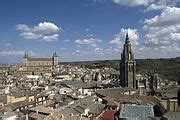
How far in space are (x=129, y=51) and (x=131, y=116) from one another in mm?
46131

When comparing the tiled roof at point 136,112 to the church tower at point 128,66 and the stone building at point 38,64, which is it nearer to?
the church tower at point 128,66

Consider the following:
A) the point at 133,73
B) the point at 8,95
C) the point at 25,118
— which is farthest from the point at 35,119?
the point at 133,73

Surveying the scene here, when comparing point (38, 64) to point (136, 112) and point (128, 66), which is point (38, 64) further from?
point (136, 112)

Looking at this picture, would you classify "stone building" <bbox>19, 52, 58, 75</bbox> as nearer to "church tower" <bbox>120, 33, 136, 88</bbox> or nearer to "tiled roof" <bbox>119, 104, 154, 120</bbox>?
"church tower" <bbox>120, 33, 136, 88</bbox>

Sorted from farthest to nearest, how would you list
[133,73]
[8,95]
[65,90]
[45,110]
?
[133,73], [65,90], [8,95], [45,110]

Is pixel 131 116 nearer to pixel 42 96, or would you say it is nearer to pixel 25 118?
pixel 25 118

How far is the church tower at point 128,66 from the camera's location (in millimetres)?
83188

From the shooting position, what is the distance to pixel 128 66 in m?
83.2

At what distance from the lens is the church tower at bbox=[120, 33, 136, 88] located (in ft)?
273

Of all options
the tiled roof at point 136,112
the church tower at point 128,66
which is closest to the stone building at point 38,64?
the church tower at point 128,66

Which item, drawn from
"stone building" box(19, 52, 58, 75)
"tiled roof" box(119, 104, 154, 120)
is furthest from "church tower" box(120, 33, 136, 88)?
"stone building" box(19, 52, 58, 75)

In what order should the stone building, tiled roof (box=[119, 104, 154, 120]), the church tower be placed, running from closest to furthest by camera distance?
1. tiled roof (box=[119, 104, 154, 120])
2. the church tower
3. the stone building

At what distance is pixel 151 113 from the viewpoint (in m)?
40.0

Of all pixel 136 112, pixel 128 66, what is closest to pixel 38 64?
pixel 128 66
